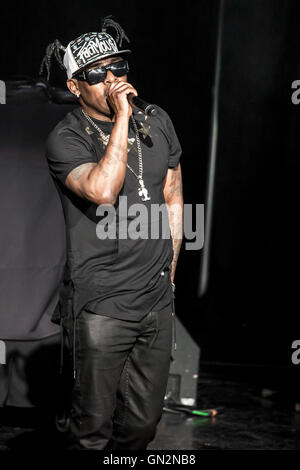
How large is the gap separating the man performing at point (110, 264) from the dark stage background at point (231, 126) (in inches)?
79.2

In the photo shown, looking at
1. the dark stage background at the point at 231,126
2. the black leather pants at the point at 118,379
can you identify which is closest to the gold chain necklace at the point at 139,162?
the black leather pants at the point at 118,379

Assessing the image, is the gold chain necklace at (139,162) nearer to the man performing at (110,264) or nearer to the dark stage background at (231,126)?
the man performing at (110,264)

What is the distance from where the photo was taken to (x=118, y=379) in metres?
2.77

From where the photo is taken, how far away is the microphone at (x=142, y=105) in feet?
8.54

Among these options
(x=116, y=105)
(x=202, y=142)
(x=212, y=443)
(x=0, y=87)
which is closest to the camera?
(x=116, y=105)

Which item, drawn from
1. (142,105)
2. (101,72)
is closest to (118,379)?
(142,105)

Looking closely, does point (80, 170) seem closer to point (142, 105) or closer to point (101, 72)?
point (142, 105)

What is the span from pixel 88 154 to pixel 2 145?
165cm

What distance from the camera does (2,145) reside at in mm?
4258

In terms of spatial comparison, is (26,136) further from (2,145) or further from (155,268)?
(155,268)

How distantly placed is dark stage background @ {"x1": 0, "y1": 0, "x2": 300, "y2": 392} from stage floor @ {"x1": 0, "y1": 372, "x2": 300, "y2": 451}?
589 mm

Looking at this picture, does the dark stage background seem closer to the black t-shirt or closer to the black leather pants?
the black t-shirt
